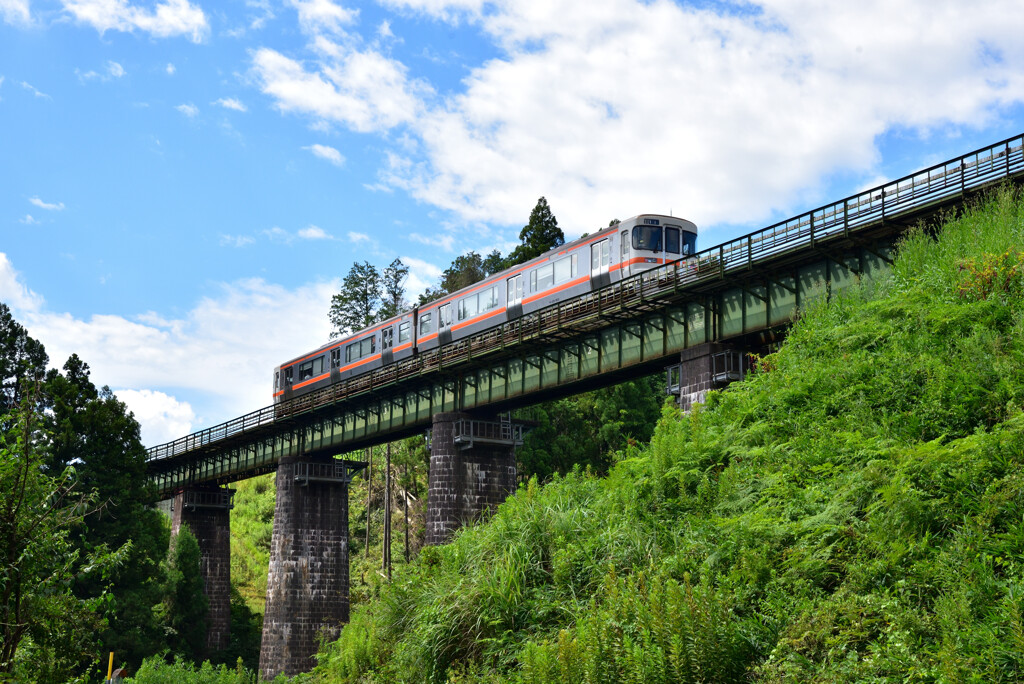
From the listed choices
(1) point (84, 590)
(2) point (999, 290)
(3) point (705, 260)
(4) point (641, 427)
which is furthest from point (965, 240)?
(1) point (84, 590)

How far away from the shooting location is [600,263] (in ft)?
120

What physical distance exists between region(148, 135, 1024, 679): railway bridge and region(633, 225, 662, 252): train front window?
2.39 meters

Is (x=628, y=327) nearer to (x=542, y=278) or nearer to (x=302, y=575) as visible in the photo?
(x=542, y=278)

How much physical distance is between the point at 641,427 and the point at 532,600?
4003 centimetres

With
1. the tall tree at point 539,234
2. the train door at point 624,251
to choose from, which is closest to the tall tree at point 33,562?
the train door at point 624,251

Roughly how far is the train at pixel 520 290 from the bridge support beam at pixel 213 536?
12034mm

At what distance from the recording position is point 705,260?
29.4 metres

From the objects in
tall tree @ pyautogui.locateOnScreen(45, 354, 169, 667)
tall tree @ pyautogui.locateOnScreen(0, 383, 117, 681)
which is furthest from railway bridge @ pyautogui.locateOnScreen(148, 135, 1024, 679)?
tall tree @ pyautogui.locateOnScreen(0, 383, 117, 681)

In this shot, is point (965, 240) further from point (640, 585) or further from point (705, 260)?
point (640, 585)

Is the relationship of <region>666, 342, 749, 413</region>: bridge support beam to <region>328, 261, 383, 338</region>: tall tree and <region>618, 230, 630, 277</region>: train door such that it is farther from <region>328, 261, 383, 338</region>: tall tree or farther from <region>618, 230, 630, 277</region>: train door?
<region>328, 261, 383, 338</region>: tall tree

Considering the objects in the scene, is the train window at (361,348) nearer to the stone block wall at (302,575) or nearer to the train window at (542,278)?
the stone block wall at (302,575)

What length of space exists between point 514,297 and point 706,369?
12851mm

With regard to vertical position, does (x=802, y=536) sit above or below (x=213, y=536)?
above

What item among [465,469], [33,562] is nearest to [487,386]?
[465,469]
